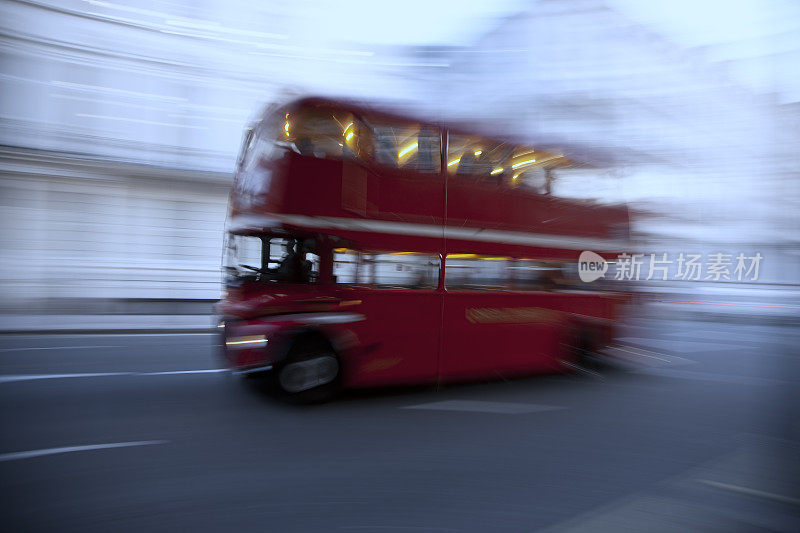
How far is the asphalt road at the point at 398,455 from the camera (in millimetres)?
2457

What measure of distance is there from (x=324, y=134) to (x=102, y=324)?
645 centimetres

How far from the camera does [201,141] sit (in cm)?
982

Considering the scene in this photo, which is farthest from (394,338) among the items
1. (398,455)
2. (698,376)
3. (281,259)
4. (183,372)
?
(698,376)

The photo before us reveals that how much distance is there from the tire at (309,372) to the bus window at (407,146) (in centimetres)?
177

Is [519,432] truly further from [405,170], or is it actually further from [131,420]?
[131,420]

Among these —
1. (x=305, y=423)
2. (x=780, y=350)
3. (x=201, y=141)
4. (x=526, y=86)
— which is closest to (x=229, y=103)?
(x=201, y=141)

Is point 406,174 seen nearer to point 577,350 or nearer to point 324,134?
point 324,134

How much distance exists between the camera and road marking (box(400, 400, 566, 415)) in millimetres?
4402

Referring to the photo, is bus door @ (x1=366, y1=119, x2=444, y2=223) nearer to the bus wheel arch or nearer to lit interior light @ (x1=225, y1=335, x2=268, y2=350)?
the bus wheel arch

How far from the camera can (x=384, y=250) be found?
454 centimetres

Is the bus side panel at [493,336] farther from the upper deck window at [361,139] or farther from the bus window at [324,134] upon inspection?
the bus window at [324,134]

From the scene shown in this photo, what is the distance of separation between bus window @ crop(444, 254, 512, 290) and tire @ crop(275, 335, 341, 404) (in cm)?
131

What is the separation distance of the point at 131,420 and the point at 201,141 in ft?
23.8

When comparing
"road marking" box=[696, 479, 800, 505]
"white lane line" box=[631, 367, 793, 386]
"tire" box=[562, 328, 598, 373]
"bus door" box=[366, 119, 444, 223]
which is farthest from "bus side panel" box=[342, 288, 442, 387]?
"white lane line" box=[631, 367, 793, 386]
